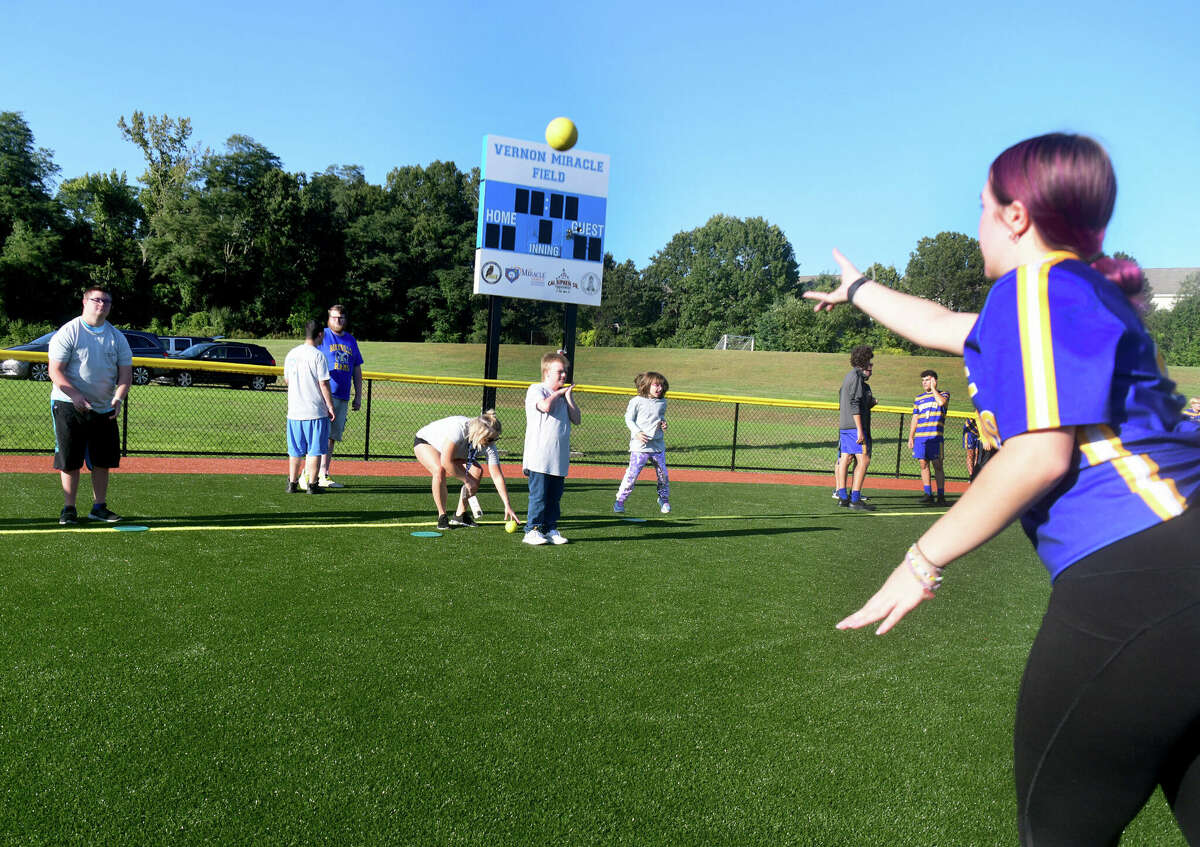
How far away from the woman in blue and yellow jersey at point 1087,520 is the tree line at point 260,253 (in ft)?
166

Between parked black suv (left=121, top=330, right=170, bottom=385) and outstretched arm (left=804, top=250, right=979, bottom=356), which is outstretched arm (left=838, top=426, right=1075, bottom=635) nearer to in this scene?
outstretched arm (left=804, top=250, right=979, bottom=356)

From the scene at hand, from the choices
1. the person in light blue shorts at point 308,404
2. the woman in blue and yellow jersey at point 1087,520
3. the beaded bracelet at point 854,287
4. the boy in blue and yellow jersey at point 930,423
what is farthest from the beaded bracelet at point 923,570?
the boy in blue and yellow jersey at point 930,423

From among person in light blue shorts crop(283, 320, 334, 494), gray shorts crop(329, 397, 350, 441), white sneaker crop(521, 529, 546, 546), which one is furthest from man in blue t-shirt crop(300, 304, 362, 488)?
white sneaker crop(521, 529, 546, 546)

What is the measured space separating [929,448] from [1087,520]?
1056 cm

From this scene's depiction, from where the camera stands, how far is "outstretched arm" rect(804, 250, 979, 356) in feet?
5.90

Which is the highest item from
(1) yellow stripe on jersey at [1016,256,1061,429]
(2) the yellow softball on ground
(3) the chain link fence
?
(2) the yellow softball on ground

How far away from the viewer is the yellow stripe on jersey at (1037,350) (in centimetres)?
137

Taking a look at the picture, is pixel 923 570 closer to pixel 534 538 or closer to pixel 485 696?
pixel 485 696

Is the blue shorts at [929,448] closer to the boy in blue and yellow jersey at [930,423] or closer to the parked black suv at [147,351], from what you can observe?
the boy in blue and yellow jersey at [930,423]

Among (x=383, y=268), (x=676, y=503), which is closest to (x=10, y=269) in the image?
(x=383, y=268)

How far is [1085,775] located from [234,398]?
24963 mm

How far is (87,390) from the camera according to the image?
270 inches

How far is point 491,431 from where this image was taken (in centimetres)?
745

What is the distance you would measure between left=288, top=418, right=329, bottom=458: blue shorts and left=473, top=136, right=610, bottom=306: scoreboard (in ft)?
18.0
